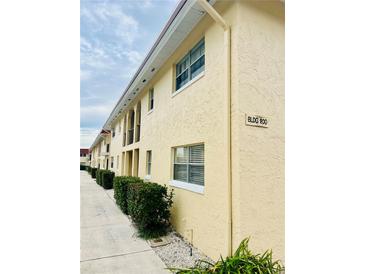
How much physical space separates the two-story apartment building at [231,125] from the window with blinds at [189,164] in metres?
0.03

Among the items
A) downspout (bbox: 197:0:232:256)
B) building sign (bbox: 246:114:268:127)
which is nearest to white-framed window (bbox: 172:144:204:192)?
downspout (bbox: 197:0:232:256)

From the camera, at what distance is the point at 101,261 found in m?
4.89

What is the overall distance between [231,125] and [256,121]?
0.56 m

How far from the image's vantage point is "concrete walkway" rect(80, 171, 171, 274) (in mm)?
4557

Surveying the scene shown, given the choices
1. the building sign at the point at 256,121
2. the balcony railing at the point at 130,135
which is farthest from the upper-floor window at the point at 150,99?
the building sign at the point at 256,121

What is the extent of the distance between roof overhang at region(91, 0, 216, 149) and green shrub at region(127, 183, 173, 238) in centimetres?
434

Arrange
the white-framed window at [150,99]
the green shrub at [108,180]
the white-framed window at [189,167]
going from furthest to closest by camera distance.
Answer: the green shrub at [108,180] → the white-framed window at [150,99] → the white-framed window at [189,167]

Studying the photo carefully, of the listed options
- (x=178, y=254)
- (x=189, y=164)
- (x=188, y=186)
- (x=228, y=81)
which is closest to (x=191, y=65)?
(x=228, y=81)

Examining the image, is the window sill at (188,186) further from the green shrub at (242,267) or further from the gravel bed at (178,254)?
the green shrub at (242,267)

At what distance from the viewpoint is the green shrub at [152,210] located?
20.7ft

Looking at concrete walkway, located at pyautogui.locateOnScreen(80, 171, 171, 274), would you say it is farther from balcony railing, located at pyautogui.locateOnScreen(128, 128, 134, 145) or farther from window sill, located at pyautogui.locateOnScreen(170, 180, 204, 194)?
balcony railing, located at pyautogui.locateOnScreen(128, 128, 134, 145)
